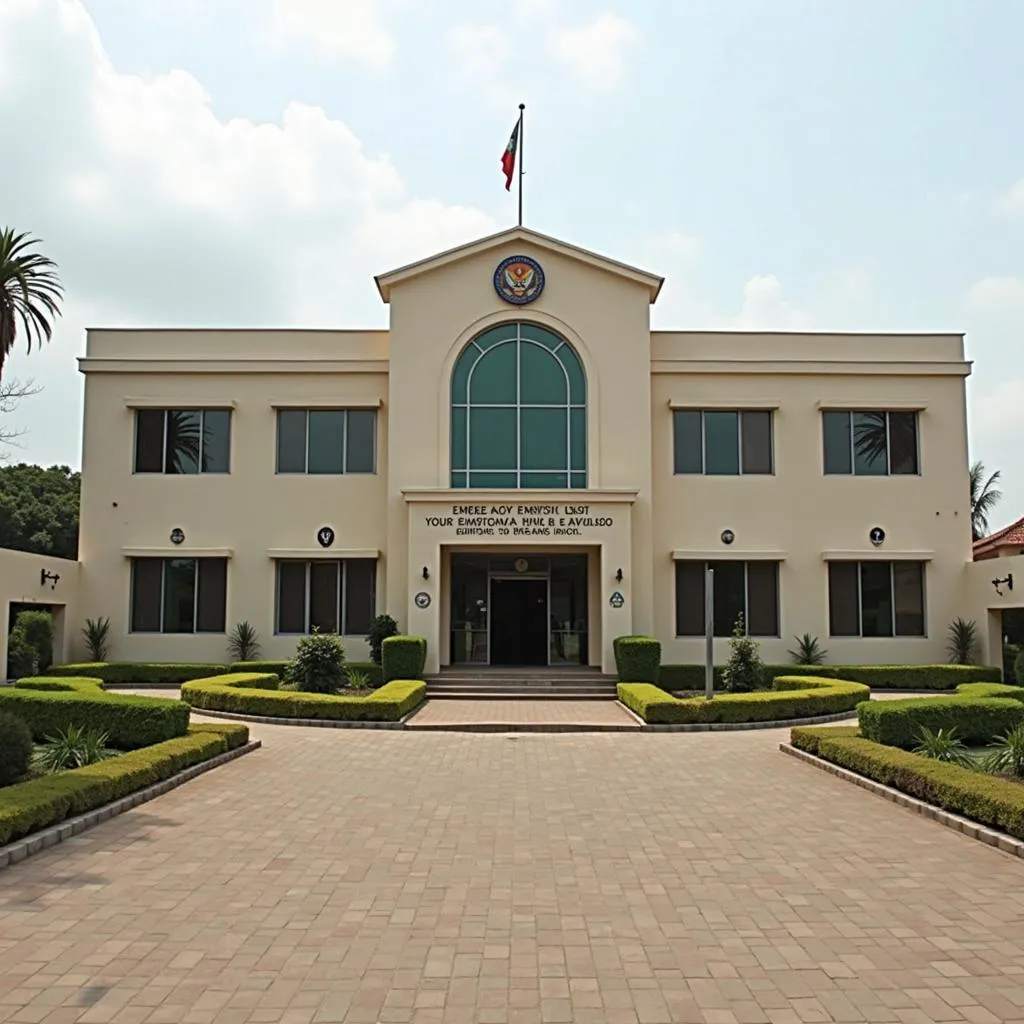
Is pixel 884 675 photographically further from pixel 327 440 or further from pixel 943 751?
pixel 327 440

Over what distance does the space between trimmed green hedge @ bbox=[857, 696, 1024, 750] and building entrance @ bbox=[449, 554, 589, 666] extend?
12088mm

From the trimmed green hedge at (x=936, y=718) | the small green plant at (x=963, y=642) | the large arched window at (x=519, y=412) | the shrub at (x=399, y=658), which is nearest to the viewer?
the trimmed green hedge at (x=936, y=718)

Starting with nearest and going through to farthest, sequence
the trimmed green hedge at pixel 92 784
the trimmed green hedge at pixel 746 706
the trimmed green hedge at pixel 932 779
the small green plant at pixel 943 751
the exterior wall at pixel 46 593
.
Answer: the trimmed green hedge at pixel 92 784
the trimmed green hedge at pixel 932 779
the small green plant at pixel 943 751
the trimmed green hedge at pixel 746 706
the exterior wall at pixel 46 593

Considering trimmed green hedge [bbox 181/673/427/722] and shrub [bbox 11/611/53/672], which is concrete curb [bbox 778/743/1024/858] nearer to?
trimmed green hedge [bbox 181/673/427/722]

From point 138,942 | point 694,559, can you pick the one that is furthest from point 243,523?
point 138,942

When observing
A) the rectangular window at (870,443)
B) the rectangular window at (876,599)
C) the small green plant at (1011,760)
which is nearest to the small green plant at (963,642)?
the rectangular window at (876,599)

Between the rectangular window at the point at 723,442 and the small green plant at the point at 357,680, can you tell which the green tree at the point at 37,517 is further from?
the rectangular window at the point at 723,442

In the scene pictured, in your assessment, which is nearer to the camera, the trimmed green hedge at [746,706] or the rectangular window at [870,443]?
the trimmed green hedge at [746,706]

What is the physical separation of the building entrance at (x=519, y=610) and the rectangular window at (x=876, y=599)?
6190 millimetres

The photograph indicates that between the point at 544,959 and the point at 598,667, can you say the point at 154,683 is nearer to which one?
the point at 598,667

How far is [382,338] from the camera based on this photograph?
26.2m

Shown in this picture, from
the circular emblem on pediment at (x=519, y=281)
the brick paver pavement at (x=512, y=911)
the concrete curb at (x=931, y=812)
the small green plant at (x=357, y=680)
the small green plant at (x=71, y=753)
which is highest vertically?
the circular emblem on pediment at (x=519, y=281)

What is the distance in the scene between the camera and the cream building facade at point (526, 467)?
81.8 feet

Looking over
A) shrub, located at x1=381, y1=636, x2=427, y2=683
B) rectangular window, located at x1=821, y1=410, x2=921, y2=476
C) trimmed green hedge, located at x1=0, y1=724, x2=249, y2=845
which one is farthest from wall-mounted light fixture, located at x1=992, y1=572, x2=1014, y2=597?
trimmed green hedge, located at x1=0, y1=724, x2=249, y2=845
